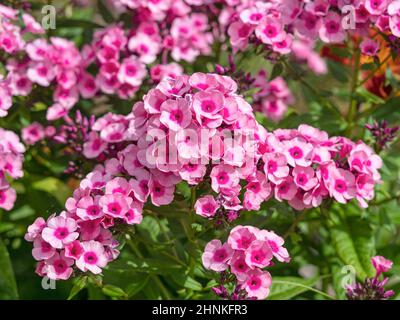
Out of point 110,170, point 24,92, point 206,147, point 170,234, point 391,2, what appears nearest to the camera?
point 206,147

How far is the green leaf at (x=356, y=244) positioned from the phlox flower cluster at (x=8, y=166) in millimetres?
1238

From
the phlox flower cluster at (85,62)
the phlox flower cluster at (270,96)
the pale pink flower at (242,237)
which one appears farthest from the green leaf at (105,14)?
the pale pink flower at (242,237)

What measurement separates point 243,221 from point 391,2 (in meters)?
0.96

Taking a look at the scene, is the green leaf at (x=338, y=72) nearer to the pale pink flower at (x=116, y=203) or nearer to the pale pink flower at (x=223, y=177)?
the pale pink flower at (x=223, y=177)

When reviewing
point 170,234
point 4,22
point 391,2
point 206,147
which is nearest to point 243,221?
point 170,234

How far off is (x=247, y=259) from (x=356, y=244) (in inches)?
34.5

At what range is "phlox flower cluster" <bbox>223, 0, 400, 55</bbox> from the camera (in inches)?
109

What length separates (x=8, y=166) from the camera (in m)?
2.76

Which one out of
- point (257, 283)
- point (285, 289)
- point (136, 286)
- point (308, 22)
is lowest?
point (285, 289)

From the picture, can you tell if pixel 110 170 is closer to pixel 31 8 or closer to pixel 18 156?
pixel 18 156

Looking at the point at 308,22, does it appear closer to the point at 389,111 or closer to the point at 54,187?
the point at 389,111

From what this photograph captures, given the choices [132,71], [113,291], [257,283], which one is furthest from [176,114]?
[132,71]

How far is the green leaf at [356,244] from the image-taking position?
2893mm

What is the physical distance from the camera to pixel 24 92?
124 inches
